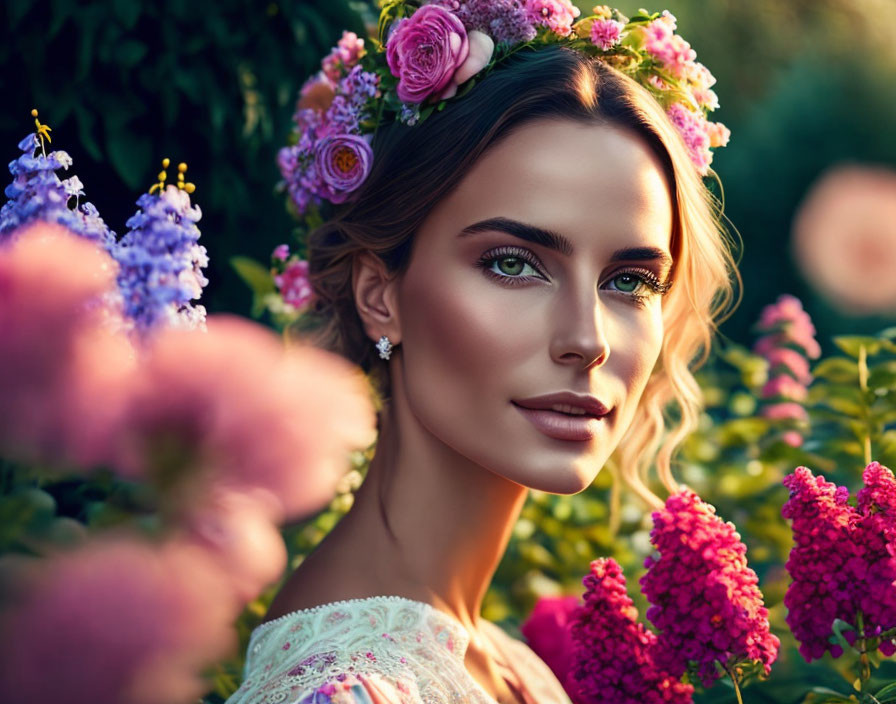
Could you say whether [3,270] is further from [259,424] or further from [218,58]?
[218,58]

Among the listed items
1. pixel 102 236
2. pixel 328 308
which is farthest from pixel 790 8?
pixel 102 236

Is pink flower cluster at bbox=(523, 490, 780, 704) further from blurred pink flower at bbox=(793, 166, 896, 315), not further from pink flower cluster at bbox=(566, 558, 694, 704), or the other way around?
blurred pink flower at bbox=(793, 166, 896, 315)

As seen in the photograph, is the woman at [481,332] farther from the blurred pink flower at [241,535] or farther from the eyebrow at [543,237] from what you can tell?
the blurred pink flower at [241,535]

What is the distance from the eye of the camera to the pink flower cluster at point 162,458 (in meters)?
0.52

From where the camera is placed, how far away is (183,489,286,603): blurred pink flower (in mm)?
550

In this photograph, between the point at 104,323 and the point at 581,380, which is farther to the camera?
the point at 581,380

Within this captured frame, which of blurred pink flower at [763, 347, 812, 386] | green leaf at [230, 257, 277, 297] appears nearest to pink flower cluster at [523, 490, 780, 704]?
green leaf at [230, 257, 277, 297]

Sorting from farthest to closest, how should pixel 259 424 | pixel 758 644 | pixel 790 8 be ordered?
pixel 790 8 → pixel 758 644 → pixel 259 424

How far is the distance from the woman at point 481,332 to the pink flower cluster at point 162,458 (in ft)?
3.64

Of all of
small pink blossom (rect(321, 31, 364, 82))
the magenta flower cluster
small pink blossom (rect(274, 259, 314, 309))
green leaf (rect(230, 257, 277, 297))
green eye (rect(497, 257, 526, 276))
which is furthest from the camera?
green leaf (rect(230, 257, 277, 297))

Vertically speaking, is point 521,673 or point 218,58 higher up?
point 218,58

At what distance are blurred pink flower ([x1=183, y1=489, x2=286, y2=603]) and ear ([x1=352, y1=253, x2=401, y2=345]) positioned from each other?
149 cm

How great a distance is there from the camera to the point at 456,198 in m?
1.93

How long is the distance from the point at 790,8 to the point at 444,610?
6.64 meters
